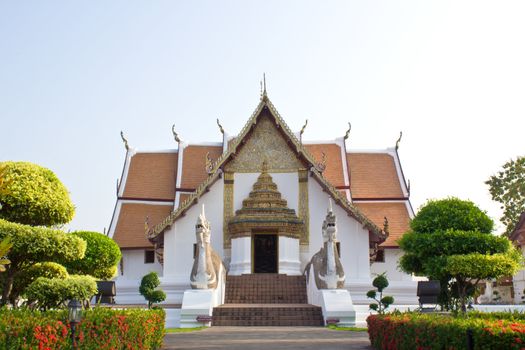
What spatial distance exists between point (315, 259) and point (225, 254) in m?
3.74

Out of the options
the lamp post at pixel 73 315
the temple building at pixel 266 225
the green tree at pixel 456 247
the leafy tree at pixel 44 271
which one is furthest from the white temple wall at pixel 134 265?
the lamp post at pixel 73 315

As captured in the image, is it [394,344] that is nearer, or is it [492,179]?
[394,344]

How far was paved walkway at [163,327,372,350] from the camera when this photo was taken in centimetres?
945

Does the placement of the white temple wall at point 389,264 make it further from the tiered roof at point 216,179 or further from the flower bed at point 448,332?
the flower bed at point 448,332

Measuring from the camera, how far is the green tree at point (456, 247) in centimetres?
1445

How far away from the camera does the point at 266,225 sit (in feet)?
59.4

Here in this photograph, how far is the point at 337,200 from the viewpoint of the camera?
60.4 ft

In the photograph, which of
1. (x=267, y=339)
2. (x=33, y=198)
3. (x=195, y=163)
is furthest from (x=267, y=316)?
(x=195, y=163)

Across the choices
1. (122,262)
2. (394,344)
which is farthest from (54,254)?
(122,262)

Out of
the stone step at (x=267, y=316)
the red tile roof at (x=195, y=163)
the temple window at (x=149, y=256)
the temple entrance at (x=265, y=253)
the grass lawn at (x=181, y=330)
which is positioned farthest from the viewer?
the red tile roof at (x=195, y=163)

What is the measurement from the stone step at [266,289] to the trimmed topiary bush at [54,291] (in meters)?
7.41

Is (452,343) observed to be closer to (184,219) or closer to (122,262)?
(184,219)

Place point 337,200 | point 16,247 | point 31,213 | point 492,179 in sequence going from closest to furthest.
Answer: point 16,247 < point 31,213 < point 337,200 < point 492,179

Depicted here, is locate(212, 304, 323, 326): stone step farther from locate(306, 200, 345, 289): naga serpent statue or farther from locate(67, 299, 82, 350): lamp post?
locate(67, 299, 82, 350): lamp post
